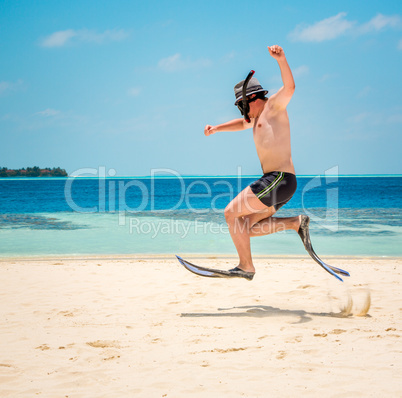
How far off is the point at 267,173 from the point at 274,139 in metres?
0.32

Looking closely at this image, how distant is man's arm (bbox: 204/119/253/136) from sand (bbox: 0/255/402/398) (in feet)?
6.25

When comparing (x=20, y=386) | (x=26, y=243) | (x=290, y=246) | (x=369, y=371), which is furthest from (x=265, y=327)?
(x=26, y=243)

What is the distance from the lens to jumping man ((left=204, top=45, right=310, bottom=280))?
3.82 metres

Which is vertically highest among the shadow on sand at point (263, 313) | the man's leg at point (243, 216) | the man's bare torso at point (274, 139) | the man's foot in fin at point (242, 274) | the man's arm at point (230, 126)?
the man's arm at point (230, 126)

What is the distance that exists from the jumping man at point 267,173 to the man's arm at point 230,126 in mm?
152

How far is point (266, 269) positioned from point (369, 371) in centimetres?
421

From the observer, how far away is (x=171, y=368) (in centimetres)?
279

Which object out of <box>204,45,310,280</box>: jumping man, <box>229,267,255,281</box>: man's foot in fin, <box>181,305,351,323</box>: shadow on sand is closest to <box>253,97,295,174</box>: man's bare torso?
<box>204,45,310,280</box>: jumping man

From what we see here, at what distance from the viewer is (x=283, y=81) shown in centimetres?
365

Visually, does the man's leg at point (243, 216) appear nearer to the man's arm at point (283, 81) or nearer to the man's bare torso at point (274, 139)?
the man's bare torso at point (274, 139)

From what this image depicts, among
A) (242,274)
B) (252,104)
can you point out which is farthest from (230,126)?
(242,274)

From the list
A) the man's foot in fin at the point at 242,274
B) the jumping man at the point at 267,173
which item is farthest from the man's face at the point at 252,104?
the man's foot in fin at the point at 242,274

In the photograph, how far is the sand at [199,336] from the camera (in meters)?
2.52

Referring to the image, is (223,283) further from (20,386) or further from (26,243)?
(26,243)
